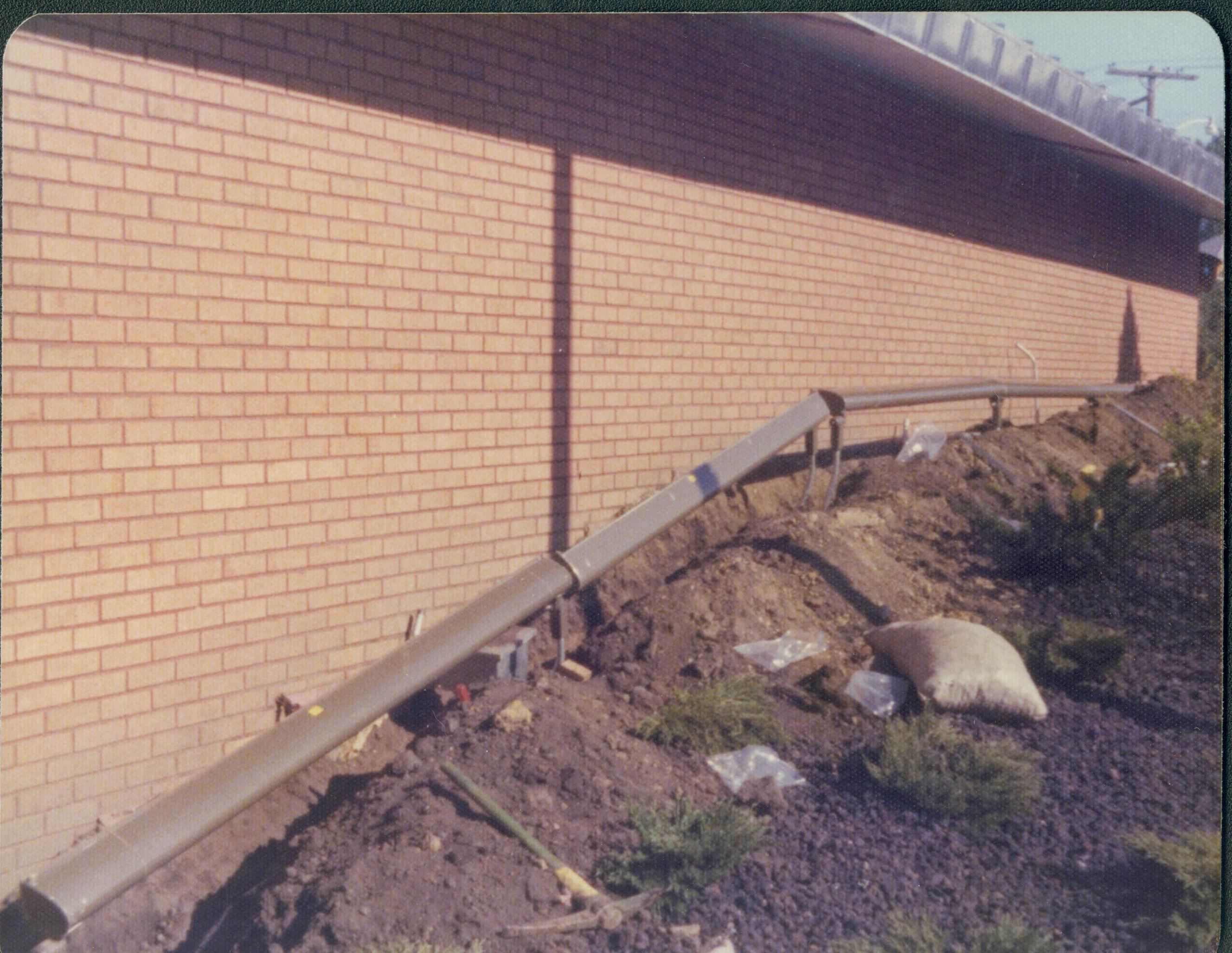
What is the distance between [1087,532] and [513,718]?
3.32 meters

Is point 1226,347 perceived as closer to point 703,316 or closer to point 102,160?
point 703,316

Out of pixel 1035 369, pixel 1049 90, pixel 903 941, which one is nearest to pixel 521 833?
pixel 903 941

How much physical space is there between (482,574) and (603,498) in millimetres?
866

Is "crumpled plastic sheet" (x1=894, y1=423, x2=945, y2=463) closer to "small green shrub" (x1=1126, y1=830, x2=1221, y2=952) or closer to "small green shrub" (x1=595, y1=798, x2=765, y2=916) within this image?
"small green shrub" (x1=1126, y1=830, x2=1221, y2=952)

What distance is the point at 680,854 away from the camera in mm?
2928

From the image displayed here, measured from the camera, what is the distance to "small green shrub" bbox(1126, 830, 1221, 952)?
2750mm

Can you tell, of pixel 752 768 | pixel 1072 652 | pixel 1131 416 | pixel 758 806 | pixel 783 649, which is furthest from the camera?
pixel 1131 416

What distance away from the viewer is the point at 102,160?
299 centimetres

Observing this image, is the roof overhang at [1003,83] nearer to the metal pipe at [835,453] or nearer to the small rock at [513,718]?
the metal pipe at [835,453]

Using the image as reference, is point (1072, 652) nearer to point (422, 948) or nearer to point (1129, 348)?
point (422, 948)

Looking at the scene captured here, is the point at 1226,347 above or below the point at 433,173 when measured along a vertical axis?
below

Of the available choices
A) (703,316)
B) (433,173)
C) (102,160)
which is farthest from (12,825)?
(703,316)

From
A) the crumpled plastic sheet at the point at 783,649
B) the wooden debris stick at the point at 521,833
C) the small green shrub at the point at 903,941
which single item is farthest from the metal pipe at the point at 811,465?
the small green shrub at the point at 903,941

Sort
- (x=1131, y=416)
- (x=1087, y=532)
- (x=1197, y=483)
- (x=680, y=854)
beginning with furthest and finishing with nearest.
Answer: (x=1131, y=416) → (x=1197, y=483) → (x=1087, y=532) → (x=680, y=854)
